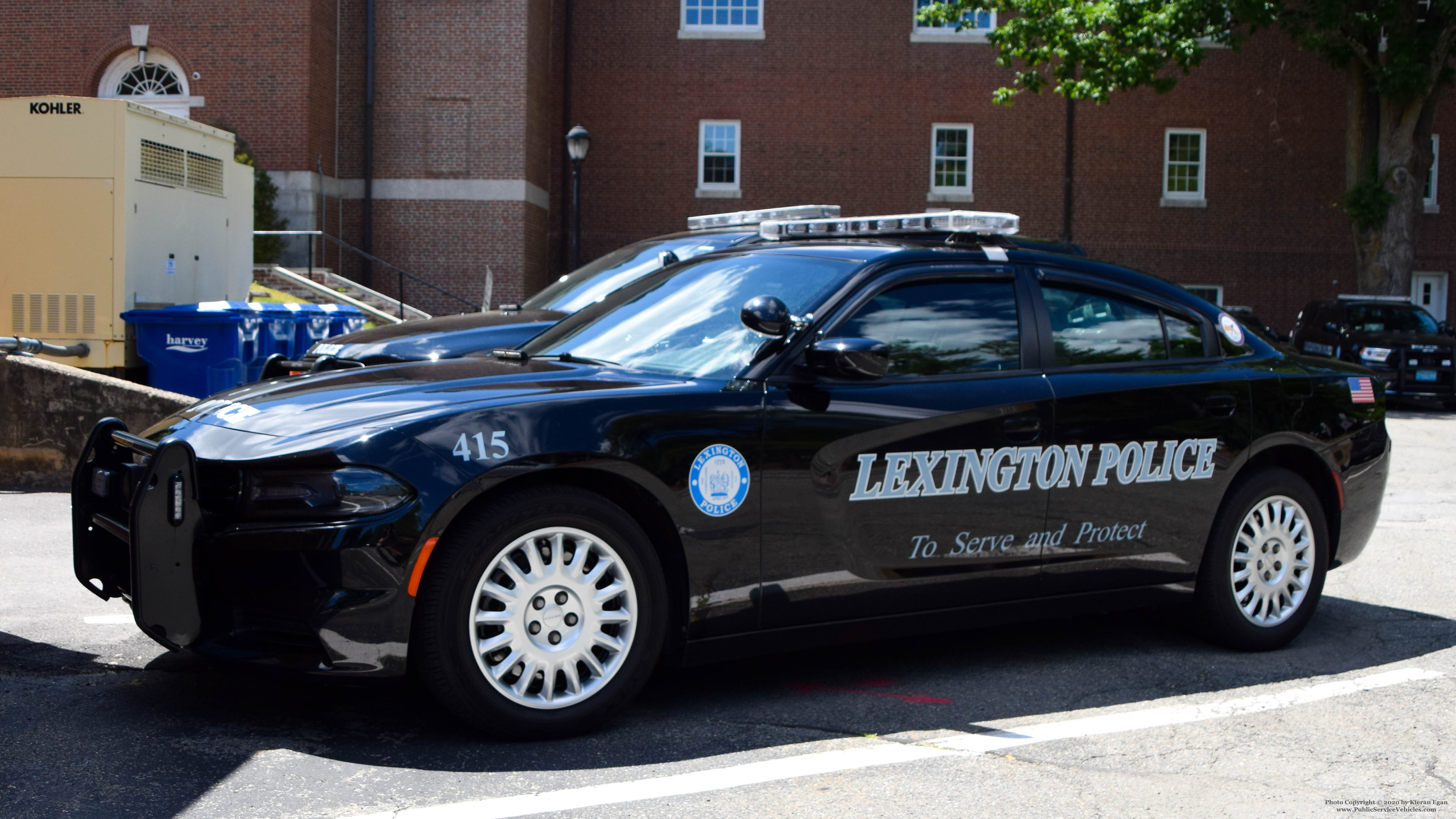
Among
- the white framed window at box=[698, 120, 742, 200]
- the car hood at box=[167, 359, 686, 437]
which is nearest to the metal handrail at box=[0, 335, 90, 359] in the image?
the car hood at box=[167, 359, 686, 437]

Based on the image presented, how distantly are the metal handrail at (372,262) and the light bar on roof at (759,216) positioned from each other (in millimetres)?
13271

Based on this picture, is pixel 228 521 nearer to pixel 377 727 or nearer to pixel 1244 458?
pixel 377 727

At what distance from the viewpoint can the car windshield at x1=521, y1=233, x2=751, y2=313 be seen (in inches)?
356

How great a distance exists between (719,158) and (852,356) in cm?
2615

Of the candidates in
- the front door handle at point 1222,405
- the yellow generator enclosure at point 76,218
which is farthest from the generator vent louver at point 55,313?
the front door handle at point 1222,405

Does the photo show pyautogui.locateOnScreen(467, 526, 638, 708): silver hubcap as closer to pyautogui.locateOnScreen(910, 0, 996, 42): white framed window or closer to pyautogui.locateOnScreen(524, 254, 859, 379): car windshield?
pyautogui.locateOnScreen(524, 254, 859, 379): car windshield

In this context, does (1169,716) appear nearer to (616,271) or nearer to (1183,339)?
(1183,339)

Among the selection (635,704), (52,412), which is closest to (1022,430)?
(635,704)

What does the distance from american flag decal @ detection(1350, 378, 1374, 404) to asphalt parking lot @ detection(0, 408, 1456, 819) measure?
1009 mm

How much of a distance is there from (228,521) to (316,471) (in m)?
0.32

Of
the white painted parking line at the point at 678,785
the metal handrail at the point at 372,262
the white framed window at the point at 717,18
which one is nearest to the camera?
the white painted parking line at the point at 678,785

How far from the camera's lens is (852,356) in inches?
167

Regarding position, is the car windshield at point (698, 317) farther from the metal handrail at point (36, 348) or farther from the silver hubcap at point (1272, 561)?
the metal handrail at point (36, 348)

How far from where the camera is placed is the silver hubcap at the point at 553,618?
3.86 meters
